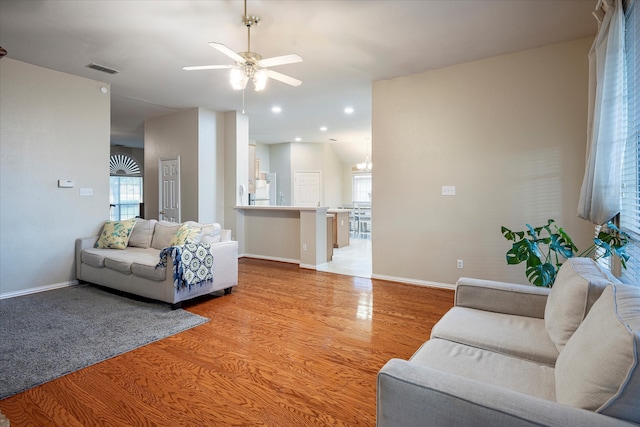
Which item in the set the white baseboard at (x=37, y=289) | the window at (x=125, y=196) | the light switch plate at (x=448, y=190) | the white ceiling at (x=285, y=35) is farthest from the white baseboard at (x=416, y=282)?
the window at (x=125, y=196)

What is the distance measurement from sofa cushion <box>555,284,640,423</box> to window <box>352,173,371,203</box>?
995 centimetres

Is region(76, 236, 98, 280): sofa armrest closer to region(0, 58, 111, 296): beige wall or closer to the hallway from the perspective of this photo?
region(0, 58, 111, 296): beige wall

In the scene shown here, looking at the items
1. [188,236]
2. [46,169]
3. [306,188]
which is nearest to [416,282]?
[188,236]

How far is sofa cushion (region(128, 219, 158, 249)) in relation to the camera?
4715 millimetres

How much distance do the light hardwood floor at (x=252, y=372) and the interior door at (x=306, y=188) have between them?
21.9 feet

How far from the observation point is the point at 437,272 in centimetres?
445

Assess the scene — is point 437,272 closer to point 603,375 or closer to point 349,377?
point 349,377

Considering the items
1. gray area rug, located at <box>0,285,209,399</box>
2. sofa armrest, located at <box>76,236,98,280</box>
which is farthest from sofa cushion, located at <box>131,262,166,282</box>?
sofa armrest, located at <box>76,236,98,280</box>

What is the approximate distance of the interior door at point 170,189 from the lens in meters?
6.54

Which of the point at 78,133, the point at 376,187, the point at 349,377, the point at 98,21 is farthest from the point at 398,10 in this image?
the point at 78,133

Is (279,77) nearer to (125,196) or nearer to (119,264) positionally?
(119,264)


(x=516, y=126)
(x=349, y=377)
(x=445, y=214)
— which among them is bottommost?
(x=349, y=377)

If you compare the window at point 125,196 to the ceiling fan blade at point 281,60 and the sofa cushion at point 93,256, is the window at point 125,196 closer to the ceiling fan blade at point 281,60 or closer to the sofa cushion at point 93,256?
the sofa cushion at point 93,256

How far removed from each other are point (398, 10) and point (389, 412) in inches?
121
